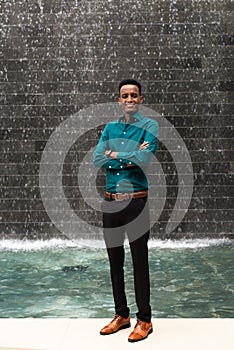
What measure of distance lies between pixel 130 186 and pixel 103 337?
104cm

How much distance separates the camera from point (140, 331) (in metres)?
3.61

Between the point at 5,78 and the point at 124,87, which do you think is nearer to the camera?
the point at 124,87

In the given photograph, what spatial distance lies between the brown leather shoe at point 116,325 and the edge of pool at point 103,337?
35mm

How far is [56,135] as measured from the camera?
8766 mm

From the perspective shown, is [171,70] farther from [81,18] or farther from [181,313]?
[181,313]

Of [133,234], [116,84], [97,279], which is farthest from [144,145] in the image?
[116,84]

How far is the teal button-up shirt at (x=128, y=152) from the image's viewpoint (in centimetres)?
355

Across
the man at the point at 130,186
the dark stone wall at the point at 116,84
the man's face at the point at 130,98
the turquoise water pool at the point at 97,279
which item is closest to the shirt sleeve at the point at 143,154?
the man at the point at 130,186

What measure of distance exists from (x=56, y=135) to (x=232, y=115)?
9.32ft

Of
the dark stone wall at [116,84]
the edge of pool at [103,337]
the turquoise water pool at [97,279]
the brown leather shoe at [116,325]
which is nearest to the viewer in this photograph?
the edge of pool at [103,337]

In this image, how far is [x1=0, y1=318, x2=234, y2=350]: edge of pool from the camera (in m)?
3.52

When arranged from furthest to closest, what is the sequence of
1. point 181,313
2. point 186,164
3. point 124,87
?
point 186,164 < point 181,313 < point 124,87

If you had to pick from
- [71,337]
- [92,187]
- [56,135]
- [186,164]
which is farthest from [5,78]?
[71,337]

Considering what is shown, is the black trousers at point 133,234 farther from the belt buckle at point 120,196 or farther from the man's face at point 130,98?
the man's face at point 130,98
